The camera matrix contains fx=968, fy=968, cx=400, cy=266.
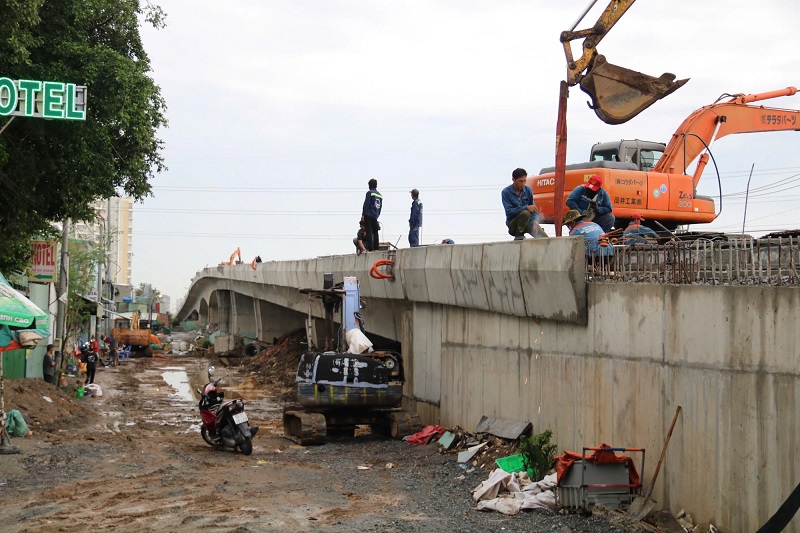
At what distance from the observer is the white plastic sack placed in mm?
19938

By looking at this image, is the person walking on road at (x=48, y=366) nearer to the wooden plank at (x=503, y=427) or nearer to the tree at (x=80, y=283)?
the tree at (x=80, y=283)

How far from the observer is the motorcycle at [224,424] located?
17625mm

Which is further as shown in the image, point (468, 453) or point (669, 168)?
point (669, 168)

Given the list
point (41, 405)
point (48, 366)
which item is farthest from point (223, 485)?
point (48, 366)

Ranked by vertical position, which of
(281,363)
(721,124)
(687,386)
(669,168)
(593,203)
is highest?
(721,124)

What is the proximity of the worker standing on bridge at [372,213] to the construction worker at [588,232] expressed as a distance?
8.08 metres

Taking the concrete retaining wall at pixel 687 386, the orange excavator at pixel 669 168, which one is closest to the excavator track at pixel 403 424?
the concrete retaining wall at pixel 687 386

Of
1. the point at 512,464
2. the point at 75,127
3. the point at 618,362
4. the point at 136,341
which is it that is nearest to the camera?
the point at 618,362

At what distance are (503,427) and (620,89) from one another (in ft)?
21.4

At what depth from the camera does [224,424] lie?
17859 mm

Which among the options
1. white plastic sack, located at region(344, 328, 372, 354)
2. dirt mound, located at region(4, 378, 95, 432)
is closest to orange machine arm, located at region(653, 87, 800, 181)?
white plastic sack, located at region(344, 328, 372, 354)

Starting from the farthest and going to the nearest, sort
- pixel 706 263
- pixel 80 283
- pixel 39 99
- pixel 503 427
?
pixel 80 283, pixel 39 99, pixel 503 427, pixel 706 263

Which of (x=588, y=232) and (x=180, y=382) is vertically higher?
(x=588, y=232)

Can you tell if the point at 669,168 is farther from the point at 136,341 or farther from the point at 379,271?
the point at 136,341
